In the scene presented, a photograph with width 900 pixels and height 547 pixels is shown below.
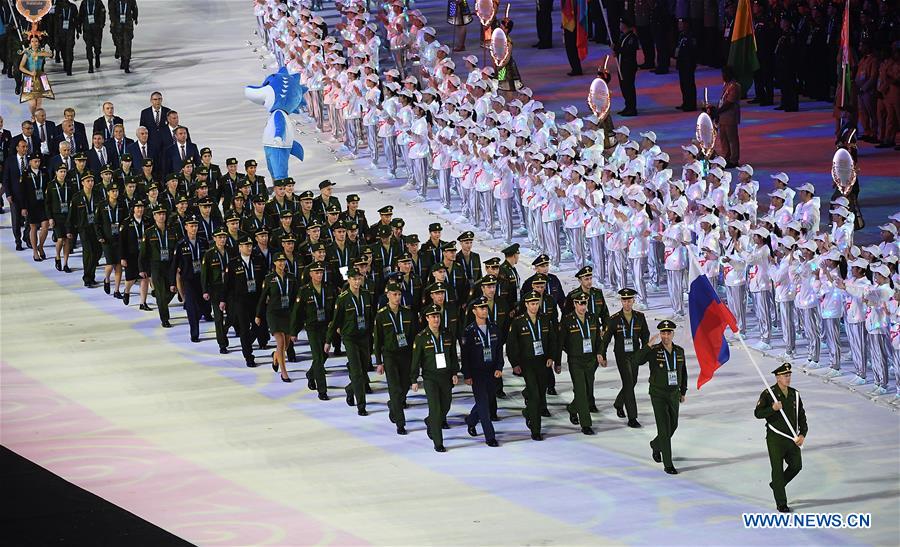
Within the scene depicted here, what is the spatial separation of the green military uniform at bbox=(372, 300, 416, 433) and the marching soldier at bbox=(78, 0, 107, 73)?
16.4 m

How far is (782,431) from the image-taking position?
1485 cm

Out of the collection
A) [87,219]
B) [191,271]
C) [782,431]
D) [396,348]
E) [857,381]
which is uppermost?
[87,219]

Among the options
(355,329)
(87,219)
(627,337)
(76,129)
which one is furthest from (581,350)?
(76,129)

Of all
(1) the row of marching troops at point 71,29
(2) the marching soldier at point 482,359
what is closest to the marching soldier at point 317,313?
(2) the marching soldier at point 482,359

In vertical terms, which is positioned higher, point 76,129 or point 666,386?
point 76,129

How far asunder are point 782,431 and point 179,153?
1114 centimetres

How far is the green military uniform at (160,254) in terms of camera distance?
19984mm

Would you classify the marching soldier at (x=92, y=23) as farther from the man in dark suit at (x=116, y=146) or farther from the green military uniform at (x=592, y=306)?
the green military uniform at (x=592, y=306)

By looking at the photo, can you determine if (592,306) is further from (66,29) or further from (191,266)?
(66,29)

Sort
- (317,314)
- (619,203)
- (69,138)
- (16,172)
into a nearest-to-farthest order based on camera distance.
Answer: (317,314), (619,203), (16,172), (69,138)

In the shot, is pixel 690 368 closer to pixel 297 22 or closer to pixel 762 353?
pixel 762 353

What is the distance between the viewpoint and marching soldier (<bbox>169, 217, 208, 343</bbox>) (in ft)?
64.5

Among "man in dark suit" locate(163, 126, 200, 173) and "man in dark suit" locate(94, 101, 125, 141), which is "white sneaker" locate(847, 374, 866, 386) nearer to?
"man in dark suit" locate(163, 126, 200, 173)

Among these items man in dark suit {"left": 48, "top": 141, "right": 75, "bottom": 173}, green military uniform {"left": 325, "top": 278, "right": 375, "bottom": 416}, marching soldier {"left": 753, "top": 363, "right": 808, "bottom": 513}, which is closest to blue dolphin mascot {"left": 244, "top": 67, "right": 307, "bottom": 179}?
man in dark suit {"left": 48, "top": 141, "right": 75, "bottom": 173}
